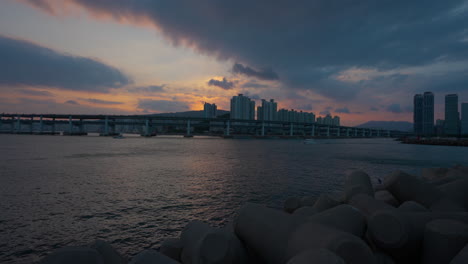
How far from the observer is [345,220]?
397cm

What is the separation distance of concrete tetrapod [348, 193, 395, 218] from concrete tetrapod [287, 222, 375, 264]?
2.77m

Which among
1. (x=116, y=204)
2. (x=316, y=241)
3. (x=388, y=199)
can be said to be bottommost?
(x=116, y=204)

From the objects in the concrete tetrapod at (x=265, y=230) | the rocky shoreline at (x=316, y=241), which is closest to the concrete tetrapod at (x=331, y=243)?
the rocky shoreline at (x=316, y=241)

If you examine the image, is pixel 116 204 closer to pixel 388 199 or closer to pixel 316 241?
pixel 316 241

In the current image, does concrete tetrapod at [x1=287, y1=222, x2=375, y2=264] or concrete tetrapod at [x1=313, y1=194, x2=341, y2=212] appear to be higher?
concrete tetrapod at [x1=287, y1=222, x2=375, y2=264]

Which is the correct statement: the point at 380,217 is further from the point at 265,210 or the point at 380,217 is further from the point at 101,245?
the point at 101,245

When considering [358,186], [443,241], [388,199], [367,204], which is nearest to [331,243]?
[443,241]

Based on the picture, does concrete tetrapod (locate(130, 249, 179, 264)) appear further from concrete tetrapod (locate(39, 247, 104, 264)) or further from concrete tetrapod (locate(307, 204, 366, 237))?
concrete tetrapod (locate(307, 204, 366, 237))

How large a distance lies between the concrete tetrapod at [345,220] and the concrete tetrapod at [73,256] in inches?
119

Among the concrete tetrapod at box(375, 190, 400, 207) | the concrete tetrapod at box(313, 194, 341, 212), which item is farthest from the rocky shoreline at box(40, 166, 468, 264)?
the concrete tetrapod at box(375, 190, 400, 207)

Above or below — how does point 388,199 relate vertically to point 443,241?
below

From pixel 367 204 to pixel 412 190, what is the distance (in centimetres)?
175

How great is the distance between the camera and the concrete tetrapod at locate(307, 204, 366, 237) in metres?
3.86

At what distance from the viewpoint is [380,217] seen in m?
3.58
